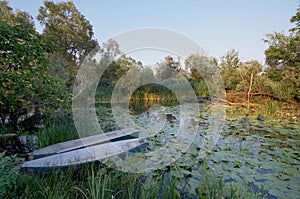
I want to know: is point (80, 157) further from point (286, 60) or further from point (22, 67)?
point (286, 60)

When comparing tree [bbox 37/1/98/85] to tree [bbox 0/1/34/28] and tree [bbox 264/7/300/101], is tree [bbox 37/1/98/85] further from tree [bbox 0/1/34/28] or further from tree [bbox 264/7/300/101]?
tree [bbox 264/7/300/101]

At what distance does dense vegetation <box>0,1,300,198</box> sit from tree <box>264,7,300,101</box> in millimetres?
34

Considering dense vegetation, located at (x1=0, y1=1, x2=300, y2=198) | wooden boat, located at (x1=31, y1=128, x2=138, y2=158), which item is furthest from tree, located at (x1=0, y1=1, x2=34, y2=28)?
wooden boat, located at (x1=31, y1=128, x2=138, y2=158)

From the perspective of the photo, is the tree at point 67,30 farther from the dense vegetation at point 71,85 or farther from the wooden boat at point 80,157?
the wooden boat at point 80,157

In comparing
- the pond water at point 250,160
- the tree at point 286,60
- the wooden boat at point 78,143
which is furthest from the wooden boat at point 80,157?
the tree at point 286,60

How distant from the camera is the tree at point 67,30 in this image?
13.1m

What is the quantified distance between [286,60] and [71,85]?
37.3ft

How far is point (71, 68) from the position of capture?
1277 centimetres

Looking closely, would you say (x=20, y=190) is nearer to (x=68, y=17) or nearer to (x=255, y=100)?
(x=255, y=100)

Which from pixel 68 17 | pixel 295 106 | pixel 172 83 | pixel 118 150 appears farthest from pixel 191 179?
pixel 68 17

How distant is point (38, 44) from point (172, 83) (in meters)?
6.60

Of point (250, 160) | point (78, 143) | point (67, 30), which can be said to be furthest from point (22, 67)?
point (67, 30)

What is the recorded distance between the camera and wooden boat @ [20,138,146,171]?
2.01 meters

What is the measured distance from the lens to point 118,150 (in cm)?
262
